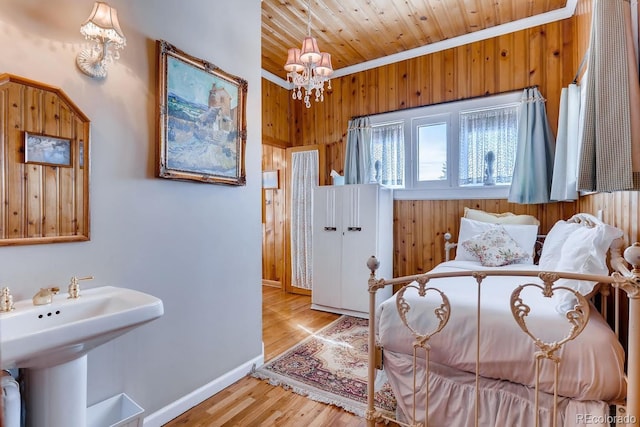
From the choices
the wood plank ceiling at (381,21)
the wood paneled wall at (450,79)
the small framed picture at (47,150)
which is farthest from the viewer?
the wood paneled wall at (450,79)

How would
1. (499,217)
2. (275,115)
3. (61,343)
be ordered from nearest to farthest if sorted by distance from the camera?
1. (61,343)
2. (499,217)
3. (275,115)

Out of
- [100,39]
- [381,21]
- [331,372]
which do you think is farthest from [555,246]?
[100,39]

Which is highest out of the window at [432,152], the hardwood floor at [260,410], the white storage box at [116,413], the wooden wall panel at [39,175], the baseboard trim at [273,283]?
the window at [432,152]

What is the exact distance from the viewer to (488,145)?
3.33 meters

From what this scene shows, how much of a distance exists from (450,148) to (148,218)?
296 centimetres

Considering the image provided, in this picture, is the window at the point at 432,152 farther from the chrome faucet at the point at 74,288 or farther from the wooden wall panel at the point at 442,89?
the chrome faucet at the point at 74,288

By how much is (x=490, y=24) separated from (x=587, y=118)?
2.28 m

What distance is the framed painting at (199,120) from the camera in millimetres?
1878

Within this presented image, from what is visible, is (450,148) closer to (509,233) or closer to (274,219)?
(509,233)

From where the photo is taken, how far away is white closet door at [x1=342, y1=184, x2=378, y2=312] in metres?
3.50

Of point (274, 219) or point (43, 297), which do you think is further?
point (274, 219)

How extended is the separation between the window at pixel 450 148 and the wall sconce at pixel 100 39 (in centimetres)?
287

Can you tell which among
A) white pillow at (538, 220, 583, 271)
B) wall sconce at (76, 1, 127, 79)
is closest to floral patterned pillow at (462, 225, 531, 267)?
white pillow at (538, 220, 583, 271)

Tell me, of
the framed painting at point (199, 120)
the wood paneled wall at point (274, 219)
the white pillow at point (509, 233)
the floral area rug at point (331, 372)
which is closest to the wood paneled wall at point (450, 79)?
the wood paneled wall at point (274, 219)
